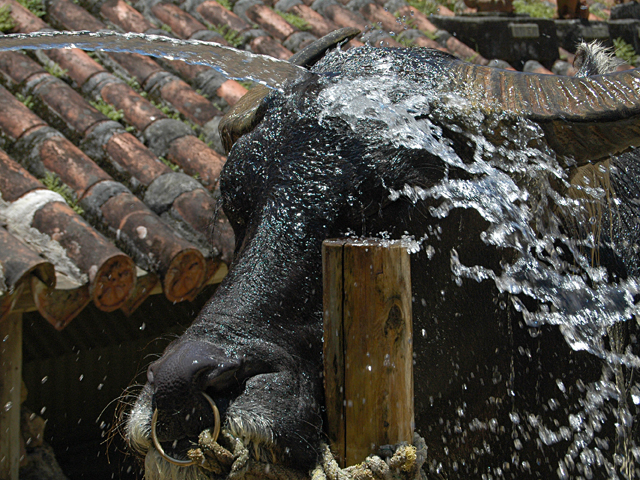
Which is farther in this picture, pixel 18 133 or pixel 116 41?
pixel 18 133

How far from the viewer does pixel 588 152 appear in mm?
2344

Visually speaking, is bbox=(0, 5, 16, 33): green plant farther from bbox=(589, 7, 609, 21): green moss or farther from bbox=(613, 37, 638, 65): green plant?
bbox=(589, 7, 609, 21): green moss

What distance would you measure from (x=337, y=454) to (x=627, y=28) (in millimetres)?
7677

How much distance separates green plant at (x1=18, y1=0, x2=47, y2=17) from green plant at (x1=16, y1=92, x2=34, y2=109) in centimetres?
112

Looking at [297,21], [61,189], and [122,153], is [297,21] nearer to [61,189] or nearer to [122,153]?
[122,153]

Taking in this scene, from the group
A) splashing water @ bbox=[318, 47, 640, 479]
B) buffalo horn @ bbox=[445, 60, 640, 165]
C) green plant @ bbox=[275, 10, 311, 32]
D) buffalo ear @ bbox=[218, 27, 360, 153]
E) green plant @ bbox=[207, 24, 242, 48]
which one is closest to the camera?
buffalo horn @ bbox=[445, 60, 640, 165]

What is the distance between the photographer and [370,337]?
1.90m

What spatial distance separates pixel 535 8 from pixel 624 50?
1.26m

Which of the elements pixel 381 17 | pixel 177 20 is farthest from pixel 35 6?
pixel 381 17

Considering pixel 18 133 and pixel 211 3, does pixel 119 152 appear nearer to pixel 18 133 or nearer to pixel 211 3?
pixel 18 133

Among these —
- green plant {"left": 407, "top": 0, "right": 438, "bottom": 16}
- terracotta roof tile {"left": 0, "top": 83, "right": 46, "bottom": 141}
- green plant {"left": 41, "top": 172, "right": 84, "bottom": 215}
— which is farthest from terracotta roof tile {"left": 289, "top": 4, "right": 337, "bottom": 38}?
green plant {"left": 41, "top": 172, "right": 84, "bottom": 215}

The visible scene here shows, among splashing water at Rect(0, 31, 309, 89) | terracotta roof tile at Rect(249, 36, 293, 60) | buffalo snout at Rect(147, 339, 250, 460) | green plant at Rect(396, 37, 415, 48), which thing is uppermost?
green plant at Rect(396, 37, 415, 48)

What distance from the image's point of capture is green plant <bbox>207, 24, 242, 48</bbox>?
6.20 metres

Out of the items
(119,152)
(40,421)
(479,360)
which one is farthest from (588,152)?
(40,421)
